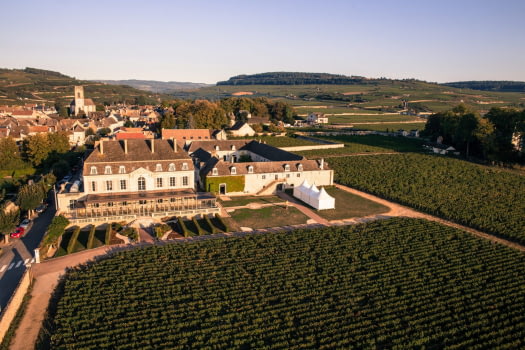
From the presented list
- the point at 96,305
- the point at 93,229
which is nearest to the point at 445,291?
the point at 96,305

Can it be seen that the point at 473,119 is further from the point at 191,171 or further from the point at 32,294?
the point at 32,294

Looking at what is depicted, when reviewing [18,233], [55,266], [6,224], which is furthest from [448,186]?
[6,224]

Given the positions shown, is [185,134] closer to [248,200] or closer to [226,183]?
[226,183]

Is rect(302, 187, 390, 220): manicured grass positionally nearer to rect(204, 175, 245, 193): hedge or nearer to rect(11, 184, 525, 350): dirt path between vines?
rect(11, 184, 525, 350): dirt path between vines

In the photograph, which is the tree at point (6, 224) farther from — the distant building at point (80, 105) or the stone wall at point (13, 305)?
the distant building at point (80, 105)

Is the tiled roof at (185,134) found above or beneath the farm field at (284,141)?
above

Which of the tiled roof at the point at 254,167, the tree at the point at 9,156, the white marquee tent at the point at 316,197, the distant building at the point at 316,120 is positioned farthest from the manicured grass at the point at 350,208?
the distant building at the point at 316,120

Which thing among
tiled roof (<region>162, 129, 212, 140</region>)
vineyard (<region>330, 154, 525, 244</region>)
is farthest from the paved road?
tiled roof (<region>162, 129, 212, 140</region>)
